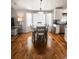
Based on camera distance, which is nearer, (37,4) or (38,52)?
(38,52)

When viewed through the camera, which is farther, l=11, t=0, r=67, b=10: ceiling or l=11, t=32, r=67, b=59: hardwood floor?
l=11, t=0, r=67, b=10: ceiling

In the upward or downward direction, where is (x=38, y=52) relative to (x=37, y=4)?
downward

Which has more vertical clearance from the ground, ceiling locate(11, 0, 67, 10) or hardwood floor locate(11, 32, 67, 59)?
ceiling locate(11, 0, 67, 10)

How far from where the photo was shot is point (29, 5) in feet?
38.0

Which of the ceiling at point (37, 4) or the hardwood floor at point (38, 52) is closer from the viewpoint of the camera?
the hardwood floor at point (38, 52)

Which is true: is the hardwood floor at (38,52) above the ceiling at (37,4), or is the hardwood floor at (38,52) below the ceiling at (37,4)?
below
